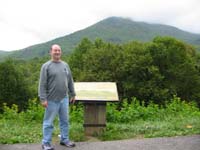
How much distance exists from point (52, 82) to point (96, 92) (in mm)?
1876

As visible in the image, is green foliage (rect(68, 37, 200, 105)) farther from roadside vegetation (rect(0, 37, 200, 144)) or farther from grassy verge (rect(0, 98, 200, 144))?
grassy verge (rect(0, 98, 200, 144))

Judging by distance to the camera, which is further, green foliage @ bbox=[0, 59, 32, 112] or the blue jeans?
green foliage @ bbox=[0, 59, 32, 112]

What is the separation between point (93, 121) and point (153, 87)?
30.2m

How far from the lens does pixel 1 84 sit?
152ft

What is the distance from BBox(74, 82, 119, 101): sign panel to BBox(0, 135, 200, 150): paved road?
912 millimetres

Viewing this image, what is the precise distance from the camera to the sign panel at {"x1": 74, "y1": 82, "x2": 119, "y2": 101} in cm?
894

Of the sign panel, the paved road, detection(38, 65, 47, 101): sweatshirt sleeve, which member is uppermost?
detection(38, 65, 47, 101): sweatshirt sleeve

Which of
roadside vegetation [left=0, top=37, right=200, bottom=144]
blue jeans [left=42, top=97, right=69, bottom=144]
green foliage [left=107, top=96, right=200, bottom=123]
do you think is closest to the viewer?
blue jeans [left=42, top=97, right=69, bottom=144]

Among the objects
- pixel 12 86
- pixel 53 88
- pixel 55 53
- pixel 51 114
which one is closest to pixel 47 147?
pixel 51 114

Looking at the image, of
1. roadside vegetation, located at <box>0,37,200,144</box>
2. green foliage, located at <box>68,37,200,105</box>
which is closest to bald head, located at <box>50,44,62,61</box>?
roadside vegetation, located at <box>0,37,200,144</box>

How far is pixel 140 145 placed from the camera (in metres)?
8.18

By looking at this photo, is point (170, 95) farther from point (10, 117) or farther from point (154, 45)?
point (10, 117)

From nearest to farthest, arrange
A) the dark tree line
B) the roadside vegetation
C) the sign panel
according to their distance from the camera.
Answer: the sign panel < the roadside vegetation < the dark tree line

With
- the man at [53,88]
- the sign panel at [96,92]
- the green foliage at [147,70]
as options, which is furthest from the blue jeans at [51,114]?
the green foliage at [147,70]
